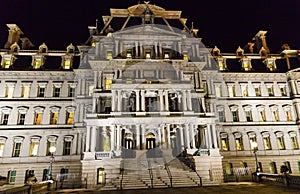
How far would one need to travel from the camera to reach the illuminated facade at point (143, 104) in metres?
25.2

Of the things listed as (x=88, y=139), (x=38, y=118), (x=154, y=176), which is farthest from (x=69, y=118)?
(x=154, y=176)

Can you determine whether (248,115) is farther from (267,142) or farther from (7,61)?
(7,61)

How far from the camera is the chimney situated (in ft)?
106

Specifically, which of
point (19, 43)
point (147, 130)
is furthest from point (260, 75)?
point (19, 43)

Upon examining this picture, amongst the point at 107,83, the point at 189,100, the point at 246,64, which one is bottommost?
the point at 189,100

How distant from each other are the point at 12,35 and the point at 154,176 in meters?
29.1

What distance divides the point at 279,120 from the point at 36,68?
33795 mm

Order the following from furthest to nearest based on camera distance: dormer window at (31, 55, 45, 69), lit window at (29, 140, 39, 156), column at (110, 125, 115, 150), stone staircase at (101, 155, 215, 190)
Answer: dormer window at (31, 55, 45, 69)
lit window at (29, 140, 39, 156)
column at (110, 125, 115, 150)
stone staircase at (101, 155, 215, 190)

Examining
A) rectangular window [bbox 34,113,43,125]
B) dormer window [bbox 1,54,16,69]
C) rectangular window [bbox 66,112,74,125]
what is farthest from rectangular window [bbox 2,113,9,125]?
rectangular window [bbox 66,112,74,125]

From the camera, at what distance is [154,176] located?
20406 mm

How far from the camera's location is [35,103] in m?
28.7

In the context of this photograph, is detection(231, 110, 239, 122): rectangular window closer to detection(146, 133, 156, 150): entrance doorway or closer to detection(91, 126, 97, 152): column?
detection(146, 133, 156, 150): entrance doorway

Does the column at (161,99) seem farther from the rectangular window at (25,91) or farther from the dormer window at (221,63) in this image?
the rectangular window at (25,91)

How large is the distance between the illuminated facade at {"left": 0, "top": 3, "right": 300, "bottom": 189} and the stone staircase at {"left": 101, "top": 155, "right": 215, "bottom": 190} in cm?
30
